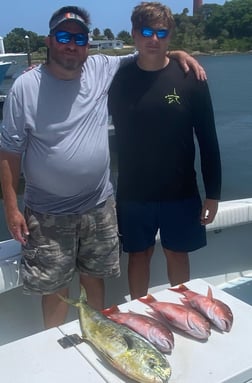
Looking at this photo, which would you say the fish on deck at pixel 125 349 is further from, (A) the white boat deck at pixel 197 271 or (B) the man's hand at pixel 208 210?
(B) the man's hand at pixel 208 210

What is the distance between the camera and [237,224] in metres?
3.35

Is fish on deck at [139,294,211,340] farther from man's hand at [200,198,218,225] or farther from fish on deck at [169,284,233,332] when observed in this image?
man's hand at [200,198,218,225]

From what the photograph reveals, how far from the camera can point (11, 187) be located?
223cm

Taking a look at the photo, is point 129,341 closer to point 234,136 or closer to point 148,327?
point 148,327

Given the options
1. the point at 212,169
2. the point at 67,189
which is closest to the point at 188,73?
the point at 212,169

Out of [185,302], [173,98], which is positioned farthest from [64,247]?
[173,98]

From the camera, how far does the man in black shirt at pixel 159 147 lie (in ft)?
7.94

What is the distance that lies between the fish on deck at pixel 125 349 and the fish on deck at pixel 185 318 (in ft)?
0.57

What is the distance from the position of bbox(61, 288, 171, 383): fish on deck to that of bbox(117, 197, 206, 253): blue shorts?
0.82 m

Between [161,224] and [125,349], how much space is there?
108 cm

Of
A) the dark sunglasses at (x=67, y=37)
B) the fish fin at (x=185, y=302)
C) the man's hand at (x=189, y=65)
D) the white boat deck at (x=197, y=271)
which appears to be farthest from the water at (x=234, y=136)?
the fish fin at (x=185, y=302)

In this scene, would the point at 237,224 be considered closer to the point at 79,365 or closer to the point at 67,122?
the point at 67,122

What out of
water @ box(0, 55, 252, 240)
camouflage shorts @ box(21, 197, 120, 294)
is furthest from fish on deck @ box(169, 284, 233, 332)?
water @ box(0, 55, 252, 240)

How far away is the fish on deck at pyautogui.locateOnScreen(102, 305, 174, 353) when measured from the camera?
1.67 m
